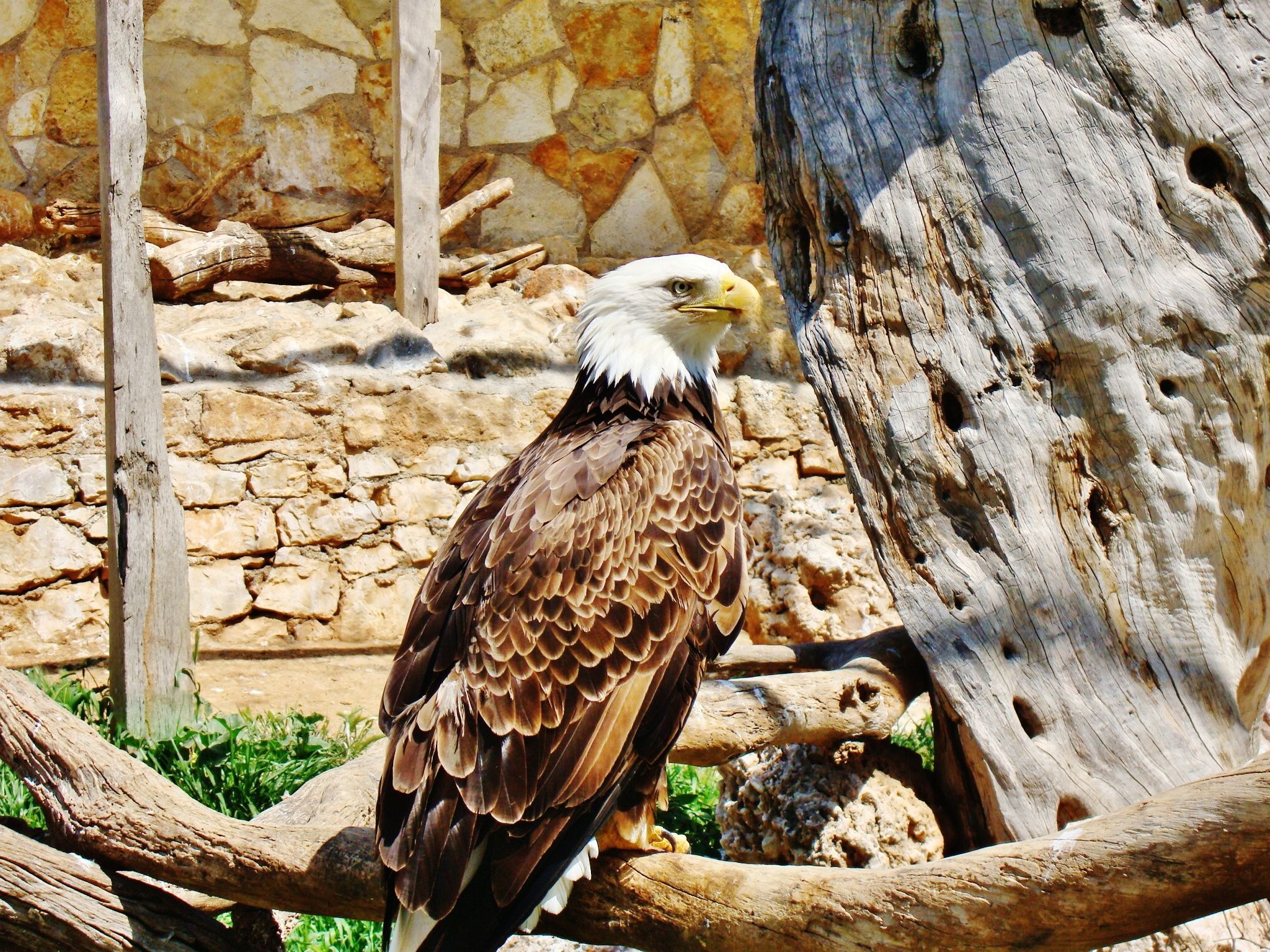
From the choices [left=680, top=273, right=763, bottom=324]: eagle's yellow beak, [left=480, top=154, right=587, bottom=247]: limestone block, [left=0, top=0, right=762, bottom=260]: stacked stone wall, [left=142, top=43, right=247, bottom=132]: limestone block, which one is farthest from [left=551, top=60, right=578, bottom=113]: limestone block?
[left=680, top=273, right=763, bottom=324]: eagle's yellow beak

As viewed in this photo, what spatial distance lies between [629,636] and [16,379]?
365 centimetres

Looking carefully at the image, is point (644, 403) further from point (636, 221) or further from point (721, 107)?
point (721, 107)

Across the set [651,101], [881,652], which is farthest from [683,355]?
[651,101]

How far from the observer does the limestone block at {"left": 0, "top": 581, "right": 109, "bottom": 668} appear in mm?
5055

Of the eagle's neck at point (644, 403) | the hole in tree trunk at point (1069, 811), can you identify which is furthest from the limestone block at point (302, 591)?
the hole in tree trunk at point (1069, 811)

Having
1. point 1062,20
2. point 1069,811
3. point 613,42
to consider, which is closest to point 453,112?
point 613,42

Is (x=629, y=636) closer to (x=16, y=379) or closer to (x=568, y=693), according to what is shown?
(x=568, y=693)

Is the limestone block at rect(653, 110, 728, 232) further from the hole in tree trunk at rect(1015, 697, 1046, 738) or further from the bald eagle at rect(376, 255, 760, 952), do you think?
the hole in tree trunk at rect(1015, 697, 1046, 738)

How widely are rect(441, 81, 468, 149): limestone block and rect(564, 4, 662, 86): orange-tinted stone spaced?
0.66m

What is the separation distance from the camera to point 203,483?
5.43 m

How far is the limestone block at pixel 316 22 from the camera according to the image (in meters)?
6.81

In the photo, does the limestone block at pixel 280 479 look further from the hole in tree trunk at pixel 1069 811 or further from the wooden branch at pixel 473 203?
the hole in tree trunk at pixel 1069 811

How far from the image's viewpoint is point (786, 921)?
2125mm

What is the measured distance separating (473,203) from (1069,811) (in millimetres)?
4722
